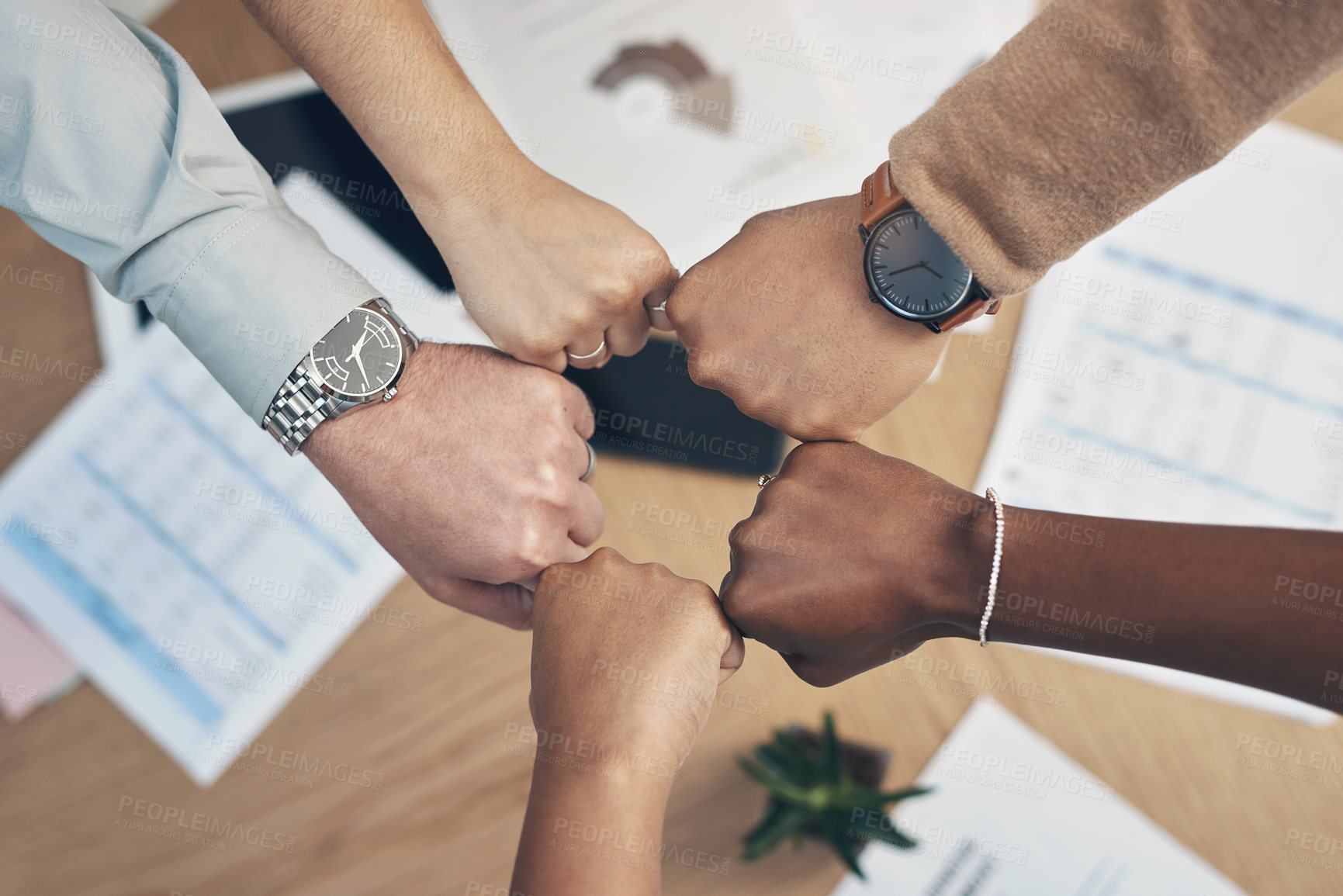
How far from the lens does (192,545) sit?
93cm

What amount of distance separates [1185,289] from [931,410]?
34 cm

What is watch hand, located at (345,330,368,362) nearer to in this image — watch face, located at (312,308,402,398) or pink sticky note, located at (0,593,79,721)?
watch face, located at (312,308,402,398)

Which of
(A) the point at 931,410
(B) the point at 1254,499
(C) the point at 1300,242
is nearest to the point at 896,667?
(A) the point at 931,410

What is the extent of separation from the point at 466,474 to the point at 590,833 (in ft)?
1.16

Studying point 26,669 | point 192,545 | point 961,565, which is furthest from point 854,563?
point 26,669

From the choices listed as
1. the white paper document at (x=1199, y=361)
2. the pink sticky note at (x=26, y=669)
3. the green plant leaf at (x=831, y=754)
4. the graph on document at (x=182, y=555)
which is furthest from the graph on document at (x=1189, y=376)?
the pink sticky note at (x=26, y=669)

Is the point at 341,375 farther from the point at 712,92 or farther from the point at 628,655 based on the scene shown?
the point at 712,92

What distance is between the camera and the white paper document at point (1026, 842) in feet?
2.73

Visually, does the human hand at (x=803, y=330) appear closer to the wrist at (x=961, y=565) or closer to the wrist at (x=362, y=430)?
the wrist at (x=961, y=565)

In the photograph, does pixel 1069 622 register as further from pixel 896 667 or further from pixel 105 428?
pixel 105 428

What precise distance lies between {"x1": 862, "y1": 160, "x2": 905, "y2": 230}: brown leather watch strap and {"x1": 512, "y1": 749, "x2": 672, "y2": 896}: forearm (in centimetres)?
52

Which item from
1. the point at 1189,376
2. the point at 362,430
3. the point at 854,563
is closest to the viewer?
the point at 854,563

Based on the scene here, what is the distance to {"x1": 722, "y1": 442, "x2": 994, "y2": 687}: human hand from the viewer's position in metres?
0.64

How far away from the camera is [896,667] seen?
34.1 inches
